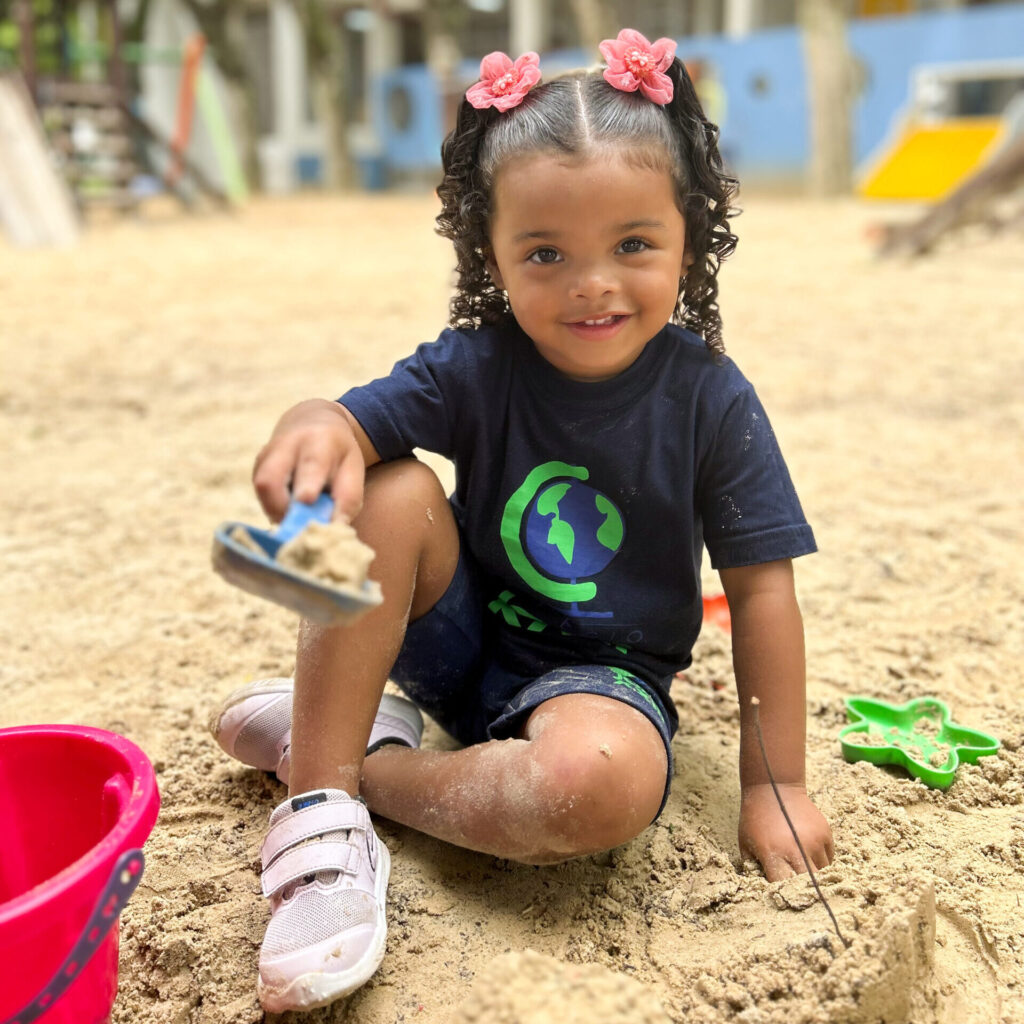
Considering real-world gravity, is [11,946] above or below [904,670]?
above

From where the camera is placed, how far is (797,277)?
585cm

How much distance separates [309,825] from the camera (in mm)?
1228

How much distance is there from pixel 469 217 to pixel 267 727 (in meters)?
0.75

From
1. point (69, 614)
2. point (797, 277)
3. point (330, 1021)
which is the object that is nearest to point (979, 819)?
point (330, 1021)

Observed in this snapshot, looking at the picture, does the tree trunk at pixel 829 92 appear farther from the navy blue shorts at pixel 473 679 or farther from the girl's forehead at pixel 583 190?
the navy blue shorts at pixel 473 679

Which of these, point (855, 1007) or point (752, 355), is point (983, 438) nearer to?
point (752, 355)

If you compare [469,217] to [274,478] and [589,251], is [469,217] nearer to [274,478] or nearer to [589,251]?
[589,251]

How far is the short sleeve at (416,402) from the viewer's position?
1.34 m

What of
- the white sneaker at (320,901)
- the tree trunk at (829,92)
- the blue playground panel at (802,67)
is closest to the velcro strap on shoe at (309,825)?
the white sneaker at (320,901)

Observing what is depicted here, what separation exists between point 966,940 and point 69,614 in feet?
5.47

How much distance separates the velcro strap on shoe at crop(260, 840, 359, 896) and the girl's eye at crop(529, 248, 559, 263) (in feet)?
2.42

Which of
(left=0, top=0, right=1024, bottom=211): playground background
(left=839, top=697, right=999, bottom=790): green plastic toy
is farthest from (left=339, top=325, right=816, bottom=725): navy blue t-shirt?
(left=0, top=0, right=1024, bottom=211): playground background

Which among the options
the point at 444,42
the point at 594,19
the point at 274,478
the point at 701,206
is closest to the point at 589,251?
the point at 701,206

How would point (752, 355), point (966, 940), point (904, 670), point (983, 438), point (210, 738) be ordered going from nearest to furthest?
point (966, 940), point (210, 738), point (904, 670), point (983, 438), point (752, 355)
